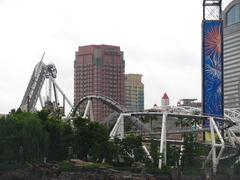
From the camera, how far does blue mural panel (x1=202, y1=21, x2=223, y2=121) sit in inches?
4336

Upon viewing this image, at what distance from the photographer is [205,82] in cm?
11062

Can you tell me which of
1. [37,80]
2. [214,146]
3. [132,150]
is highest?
[37,80]

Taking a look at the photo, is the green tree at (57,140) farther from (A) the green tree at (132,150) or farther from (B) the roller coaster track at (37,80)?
(B) the roller coaster track at (37,80)

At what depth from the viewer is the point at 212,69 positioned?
111 m

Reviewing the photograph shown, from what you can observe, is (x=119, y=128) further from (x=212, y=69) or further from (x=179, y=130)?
(x=212, y=69)

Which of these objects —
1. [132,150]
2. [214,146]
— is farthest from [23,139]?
[214,146]

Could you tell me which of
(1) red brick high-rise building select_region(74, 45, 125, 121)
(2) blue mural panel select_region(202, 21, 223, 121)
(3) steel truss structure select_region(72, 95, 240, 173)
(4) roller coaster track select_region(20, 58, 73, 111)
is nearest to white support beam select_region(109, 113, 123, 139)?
(3) steel truss structure select_region(72, 95, 240, 173)

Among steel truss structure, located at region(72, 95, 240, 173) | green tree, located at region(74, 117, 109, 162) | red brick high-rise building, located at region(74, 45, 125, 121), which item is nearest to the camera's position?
green tree, located at region(74, 117, 109, 162)

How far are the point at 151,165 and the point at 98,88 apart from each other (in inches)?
4226

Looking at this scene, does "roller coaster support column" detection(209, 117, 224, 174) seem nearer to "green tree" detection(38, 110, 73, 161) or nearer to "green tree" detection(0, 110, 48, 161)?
"green tree" detection(38, 110, 73, 161)

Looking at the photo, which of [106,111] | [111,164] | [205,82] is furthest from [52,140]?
[106,111]

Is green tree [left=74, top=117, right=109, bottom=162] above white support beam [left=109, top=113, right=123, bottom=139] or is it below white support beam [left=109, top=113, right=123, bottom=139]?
below

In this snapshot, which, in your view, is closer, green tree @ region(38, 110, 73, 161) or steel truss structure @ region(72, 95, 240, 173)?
green tree @ region(38, 110, 73, 161)

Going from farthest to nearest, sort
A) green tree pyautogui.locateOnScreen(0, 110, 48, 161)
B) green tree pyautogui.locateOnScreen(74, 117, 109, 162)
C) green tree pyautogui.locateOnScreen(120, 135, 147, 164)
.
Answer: green tree pyautogui.locateOnScreen(120, 135, 147, 164)
green tree pyautogui.locateOnScreen(74, 117, 109, 162)
green tree pyautogui.locateOnScreen(0, 110, 48, 161)
